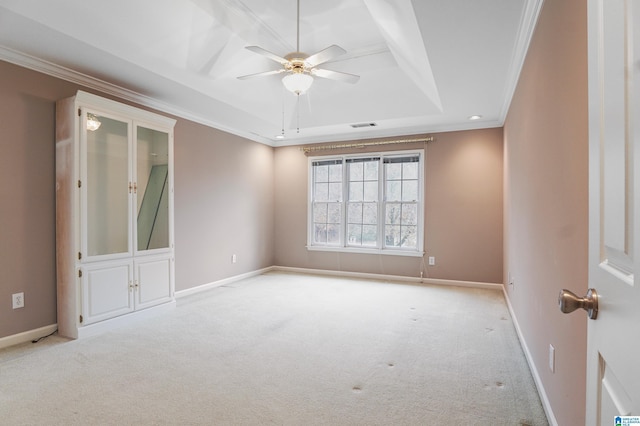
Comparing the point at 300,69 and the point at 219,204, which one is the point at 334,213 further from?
the point at 300,69

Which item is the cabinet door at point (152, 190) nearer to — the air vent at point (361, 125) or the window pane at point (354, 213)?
the air vent at point (361, 125)

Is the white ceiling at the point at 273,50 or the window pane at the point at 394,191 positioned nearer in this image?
the white ceiling at the point at 273,50

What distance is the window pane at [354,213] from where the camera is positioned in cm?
604

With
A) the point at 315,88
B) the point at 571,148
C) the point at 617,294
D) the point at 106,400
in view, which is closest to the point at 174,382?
the point at 106,400

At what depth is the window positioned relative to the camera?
565cm

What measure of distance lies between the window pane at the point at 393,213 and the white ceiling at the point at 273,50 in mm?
1544

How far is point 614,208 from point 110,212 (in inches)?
154

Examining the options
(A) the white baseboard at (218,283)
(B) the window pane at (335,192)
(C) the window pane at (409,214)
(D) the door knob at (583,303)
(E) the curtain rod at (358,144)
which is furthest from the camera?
(B) the window pane at (335,192)

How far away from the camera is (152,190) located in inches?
154

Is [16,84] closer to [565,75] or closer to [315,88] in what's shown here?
[315,88]

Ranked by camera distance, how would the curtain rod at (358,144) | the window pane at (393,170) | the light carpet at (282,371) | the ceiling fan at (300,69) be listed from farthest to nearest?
the window pane at (393,170), the curtain rod at (358,144), the ceiling fan at (300,69), the light carpet at (282,371)

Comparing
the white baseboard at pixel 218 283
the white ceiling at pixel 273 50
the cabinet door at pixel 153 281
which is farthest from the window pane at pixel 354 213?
the cabinet door at pixel 153 281

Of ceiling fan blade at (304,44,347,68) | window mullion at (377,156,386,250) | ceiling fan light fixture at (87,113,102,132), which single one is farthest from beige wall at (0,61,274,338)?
window mullion at (377,156,386,250)

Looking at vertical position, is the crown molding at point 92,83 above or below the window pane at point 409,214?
above
